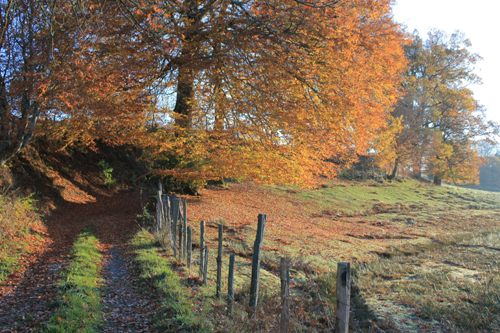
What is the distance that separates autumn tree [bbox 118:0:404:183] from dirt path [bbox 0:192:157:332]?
4.11m

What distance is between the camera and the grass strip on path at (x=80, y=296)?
4.33 m

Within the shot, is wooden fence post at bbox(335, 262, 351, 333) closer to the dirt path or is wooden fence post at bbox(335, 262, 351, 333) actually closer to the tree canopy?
the dirt path

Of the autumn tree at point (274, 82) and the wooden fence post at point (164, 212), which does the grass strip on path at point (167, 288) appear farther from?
the autumn tree at point (274, 82)

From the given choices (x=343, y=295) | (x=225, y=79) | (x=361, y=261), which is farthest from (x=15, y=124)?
(x=361, y=261)

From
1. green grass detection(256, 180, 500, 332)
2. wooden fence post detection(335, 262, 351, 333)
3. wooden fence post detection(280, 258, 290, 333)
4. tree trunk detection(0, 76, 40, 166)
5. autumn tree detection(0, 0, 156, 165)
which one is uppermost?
autumn tree detection(0, 0, 156, 165)

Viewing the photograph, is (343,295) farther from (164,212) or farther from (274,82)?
(274,82)

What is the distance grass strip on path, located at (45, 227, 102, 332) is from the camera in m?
4.33

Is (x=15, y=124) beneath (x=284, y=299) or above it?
above

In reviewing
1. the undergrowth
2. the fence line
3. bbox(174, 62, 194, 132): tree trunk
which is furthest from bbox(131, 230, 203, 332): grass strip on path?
bbox(174, 62, 194, 132): tree trunk

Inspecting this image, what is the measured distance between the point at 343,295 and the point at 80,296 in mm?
4451

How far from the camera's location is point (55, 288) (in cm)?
566

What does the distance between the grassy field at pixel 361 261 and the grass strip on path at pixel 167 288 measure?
0.75ft

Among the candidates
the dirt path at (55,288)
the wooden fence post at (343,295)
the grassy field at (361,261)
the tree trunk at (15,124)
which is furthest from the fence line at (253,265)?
the tree trunk at (15,124)

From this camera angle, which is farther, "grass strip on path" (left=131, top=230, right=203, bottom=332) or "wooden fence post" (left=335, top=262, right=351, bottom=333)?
"grass strip on path" (left=131, top=230, right=203, bottom=332)
